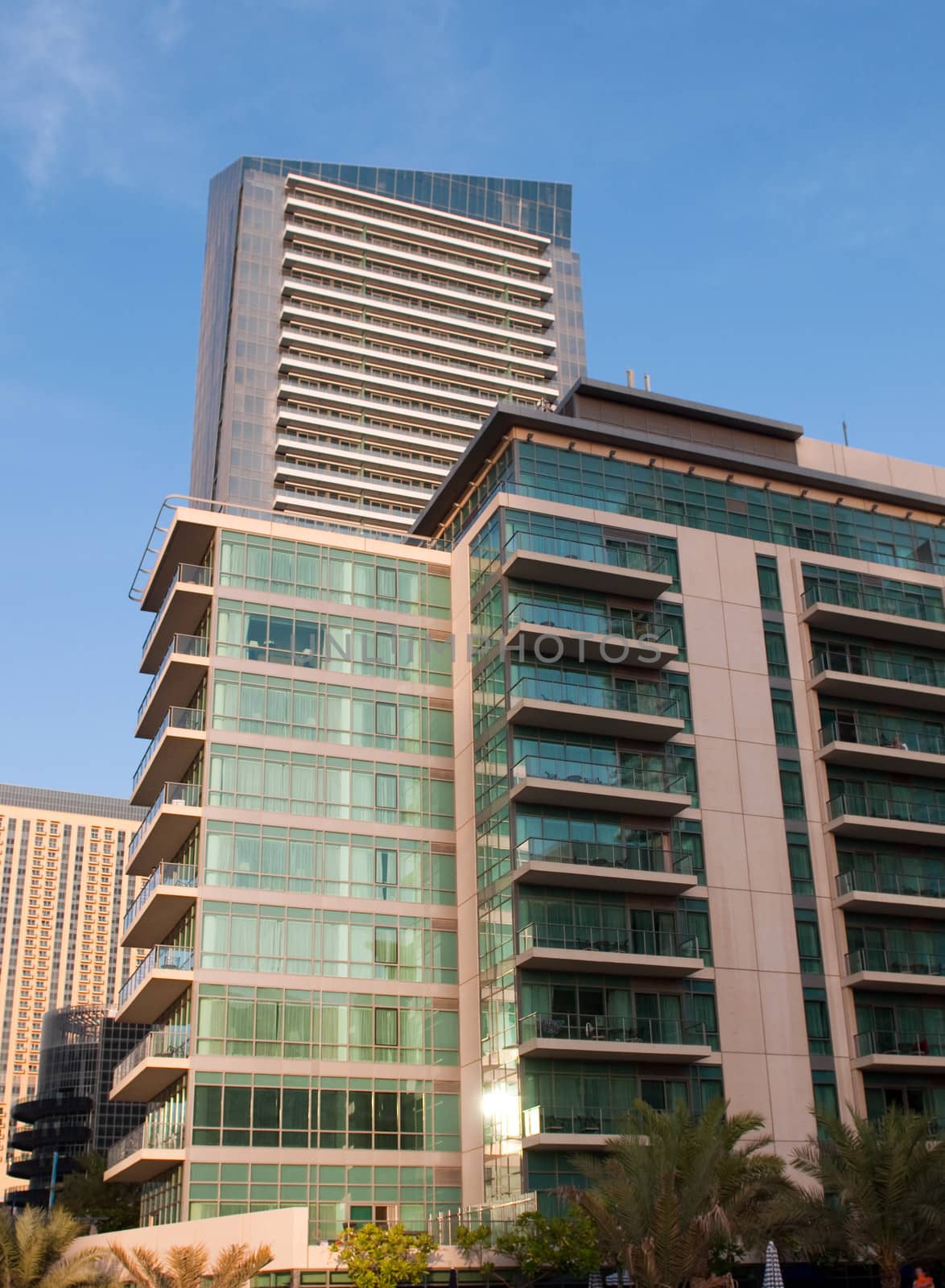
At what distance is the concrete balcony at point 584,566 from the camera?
48125 millimetres

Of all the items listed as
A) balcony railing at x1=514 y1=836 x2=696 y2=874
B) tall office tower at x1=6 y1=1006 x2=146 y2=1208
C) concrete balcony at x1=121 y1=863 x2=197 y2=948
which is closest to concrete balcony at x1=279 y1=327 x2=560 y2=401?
tall office tower at x1=6 y1=1006 x2=146 y2=1208

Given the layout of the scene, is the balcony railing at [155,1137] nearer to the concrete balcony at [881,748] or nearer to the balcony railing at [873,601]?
the concrete balcony at [881,748]

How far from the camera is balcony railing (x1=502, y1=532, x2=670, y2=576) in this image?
160 feet

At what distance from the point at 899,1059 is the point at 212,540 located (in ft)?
93.7

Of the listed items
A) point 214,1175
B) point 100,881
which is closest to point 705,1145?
point 214,1175

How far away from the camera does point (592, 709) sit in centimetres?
4647

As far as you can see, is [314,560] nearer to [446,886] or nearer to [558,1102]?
[446,886]

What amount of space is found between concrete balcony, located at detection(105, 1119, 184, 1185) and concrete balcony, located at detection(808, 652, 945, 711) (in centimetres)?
2603

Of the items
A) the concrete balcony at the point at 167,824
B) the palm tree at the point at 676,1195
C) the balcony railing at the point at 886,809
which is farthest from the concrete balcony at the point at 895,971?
the concrete balcony at the point at 167,824

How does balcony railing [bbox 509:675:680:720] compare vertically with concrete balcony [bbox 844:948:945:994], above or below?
above

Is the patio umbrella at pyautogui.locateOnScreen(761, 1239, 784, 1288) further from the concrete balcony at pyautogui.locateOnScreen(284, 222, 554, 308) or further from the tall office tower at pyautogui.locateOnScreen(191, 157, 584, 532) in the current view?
the concrete balcony at pyautogui.locateOnScreen(284, 222, 554, 308)

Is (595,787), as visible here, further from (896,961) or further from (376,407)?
(376,407)

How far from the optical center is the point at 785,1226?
35.8 meters

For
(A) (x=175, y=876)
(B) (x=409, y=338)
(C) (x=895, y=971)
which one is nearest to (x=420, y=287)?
(B) (x=409, y=338)
